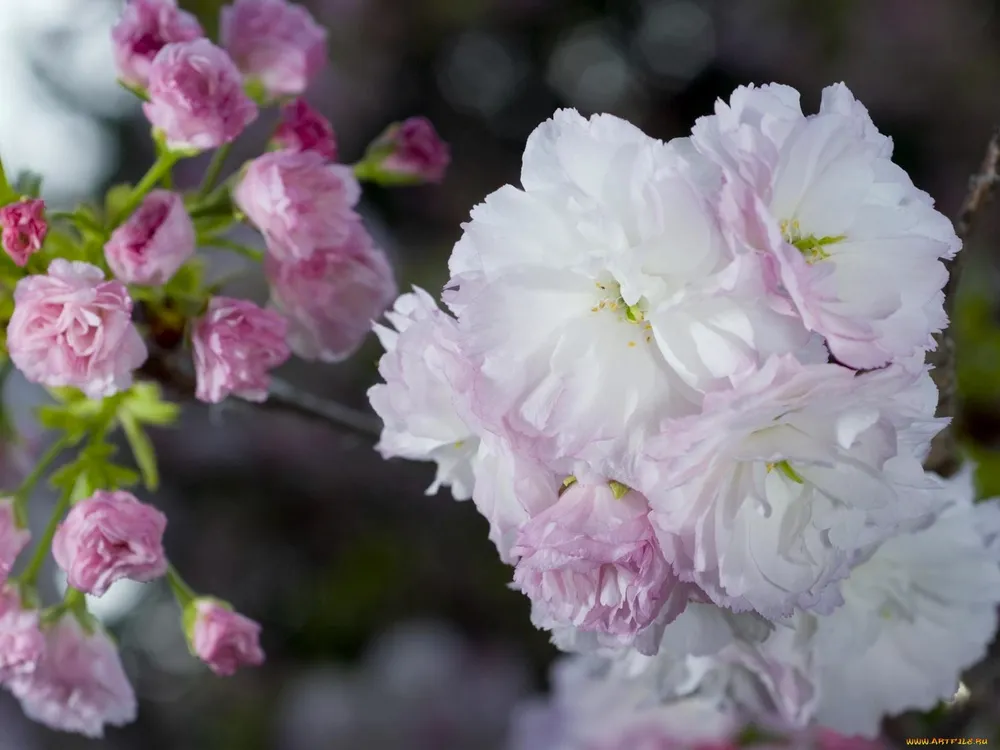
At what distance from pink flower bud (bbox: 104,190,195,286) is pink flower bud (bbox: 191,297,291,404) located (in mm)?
37

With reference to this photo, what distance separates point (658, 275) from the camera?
1.45ft

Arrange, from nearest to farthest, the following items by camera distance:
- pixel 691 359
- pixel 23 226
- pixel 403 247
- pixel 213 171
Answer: pixel 691 359 < pixel 23 226 < pixel 213 171 < pixel 403 247

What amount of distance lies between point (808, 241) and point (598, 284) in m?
0.10

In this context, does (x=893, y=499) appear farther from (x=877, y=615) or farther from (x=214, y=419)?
(x=214, y=419)

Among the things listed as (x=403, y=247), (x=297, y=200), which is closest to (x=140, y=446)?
(x=297, y=200)

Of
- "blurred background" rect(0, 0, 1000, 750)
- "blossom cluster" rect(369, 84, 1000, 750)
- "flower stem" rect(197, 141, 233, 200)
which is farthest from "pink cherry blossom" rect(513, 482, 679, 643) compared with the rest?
"blurred background" rect(0, 0, 1000, 750)

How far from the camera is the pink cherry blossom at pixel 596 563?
45cm

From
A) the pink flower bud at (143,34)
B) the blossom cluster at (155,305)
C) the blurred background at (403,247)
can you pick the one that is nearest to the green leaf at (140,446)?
the blossom cluster at (155,305)

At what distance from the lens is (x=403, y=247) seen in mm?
1754

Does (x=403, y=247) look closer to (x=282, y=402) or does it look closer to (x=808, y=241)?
(x=282, y=402)

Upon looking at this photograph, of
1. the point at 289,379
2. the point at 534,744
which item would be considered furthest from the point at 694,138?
the point at 289,379

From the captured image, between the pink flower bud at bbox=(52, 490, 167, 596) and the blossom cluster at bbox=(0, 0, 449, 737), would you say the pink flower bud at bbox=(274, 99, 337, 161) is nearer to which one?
the blossom cluster at bbox=(0, 0, 449, 737)

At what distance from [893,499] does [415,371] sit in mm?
225

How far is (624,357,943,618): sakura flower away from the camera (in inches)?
16.6
